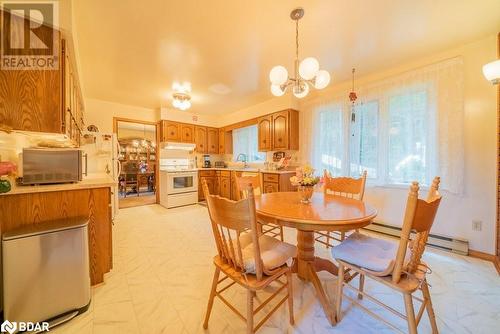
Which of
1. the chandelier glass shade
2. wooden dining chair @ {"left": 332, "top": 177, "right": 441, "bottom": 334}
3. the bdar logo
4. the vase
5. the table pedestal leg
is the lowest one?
the bdar logo

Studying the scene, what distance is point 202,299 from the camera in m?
1.50

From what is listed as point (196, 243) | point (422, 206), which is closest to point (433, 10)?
point (422, 206)

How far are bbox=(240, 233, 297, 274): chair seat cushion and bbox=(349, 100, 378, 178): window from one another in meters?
2.35

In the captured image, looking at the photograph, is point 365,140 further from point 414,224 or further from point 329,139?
point 414,224

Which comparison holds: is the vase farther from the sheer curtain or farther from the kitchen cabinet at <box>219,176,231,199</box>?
the kitchen cabinet at <box>219,176,231,199</box>

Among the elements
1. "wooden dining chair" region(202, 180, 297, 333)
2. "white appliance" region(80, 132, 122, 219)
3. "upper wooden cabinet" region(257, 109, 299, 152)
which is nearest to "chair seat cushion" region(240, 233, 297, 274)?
"wooden dining chair" region(202, 180, 297, 333)

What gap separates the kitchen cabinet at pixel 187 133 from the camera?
16.1 ft

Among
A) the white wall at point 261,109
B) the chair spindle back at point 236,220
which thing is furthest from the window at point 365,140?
the chair spindle back at point 236,220

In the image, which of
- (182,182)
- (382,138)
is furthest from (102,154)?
(382,138)

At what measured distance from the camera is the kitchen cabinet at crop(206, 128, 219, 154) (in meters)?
5.46

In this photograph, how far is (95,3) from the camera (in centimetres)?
160

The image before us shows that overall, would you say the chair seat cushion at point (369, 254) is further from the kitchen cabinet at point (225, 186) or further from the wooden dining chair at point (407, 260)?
the kitchen cabinet at point (225, 186)

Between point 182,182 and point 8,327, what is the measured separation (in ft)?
11.4

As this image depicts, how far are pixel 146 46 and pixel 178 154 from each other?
3232mm
